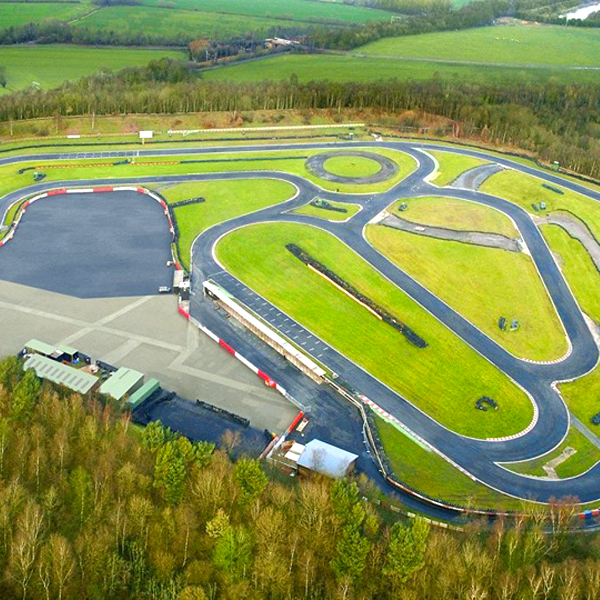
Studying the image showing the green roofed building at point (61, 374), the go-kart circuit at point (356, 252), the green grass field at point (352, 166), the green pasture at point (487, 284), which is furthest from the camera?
the green grass field at point (352, 166)

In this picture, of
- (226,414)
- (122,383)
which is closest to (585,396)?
(226,414)

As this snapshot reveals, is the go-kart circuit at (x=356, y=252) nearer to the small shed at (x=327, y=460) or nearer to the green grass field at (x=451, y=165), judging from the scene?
the green grass field at (x=451, y=165)

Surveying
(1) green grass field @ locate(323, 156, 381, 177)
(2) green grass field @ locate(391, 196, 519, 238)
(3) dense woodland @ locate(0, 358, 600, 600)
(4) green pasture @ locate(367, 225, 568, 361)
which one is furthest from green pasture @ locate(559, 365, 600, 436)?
(1) green grass field @ locate(323, 156, 381, 177)

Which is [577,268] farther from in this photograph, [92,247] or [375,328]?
[92,247]

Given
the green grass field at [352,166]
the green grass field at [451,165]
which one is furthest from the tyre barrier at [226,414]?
the green grass field at [451,165]

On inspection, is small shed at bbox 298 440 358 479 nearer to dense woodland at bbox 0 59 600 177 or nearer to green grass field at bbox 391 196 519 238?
green grass field at bbox 391 196 519 238

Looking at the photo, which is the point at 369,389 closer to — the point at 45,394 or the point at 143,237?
the point at 45,394

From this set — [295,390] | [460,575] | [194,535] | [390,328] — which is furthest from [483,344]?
[194,535]
